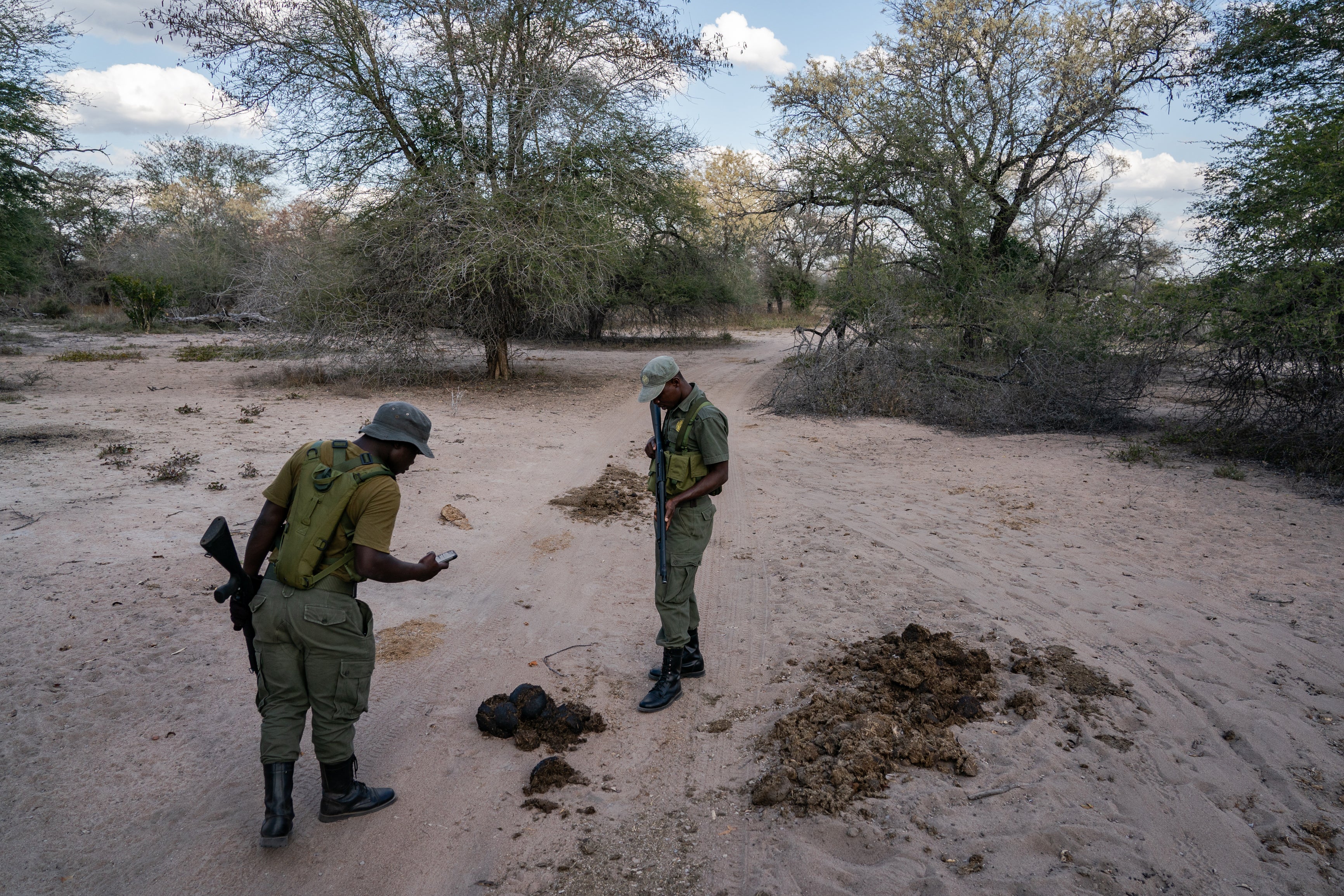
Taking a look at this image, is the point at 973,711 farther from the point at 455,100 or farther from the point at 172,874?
the point at 455,100

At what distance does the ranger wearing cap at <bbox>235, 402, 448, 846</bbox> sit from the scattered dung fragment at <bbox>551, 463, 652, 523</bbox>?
169 inches

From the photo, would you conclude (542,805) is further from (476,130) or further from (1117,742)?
(476,130)

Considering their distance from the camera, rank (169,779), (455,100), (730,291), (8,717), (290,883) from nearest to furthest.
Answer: (290,883)
(169,779)
(8,717)
(455,100)
(730,291)

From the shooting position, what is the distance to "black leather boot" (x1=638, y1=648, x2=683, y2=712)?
387cm

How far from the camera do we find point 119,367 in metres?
16.5

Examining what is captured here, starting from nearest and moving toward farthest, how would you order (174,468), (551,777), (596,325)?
(551,777) < (174,468) < (596,325)

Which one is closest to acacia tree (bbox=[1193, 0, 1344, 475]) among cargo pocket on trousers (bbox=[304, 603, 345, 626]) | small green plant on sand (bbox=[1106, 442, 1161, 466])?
small green plant on sand (bbox=[1106, 442, 1161, 466])

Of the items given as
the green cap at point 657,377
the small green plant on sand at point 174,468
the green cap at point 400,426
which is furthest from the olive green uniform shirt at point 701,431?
the small green plant on sand at point 174,468

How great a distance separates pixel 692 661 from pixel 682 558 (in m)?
0.76

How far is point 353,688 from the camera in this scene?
2.80 meters

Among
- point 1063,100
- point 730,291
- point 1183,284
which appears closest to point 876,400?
point 1183,284

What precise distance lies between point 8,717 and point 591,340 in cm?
2415

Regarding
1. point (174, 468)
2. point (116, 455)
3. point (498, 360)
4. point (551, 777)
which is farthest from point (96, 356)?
point (551, 777)

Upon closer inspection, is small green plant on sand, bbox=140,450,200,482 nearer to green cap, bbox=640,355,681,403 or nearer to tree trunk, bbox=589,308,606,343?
green cap, bbox=640,355,681,403
